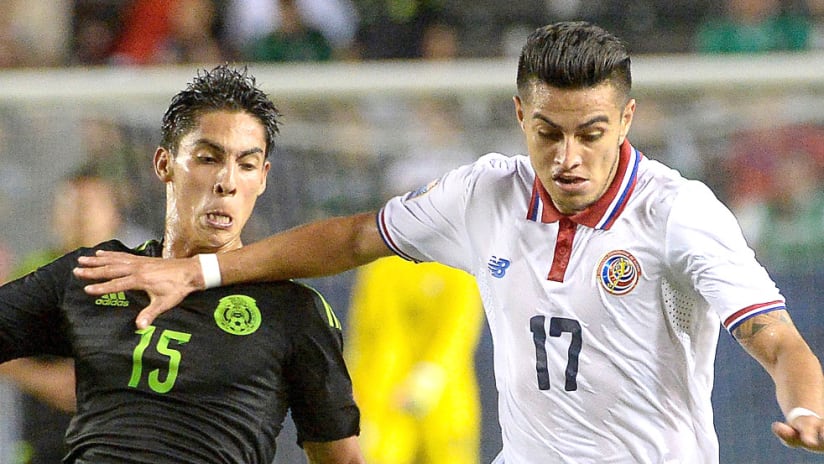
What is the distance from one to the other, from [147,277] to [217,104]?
47cm

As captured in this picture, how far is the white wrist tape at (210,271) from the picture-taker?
319cm

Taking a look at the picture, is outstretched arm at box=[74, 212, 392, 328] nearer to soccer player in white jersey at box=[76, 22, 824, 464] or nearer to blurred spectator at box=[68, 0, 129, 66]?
soccer player in white jersey at box=[76, 22, 824, 464]

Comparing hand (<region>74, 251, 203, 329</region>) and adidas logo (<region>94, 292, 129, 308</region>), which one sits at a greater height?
hand (<region>74, 251, 203, 329</region>)

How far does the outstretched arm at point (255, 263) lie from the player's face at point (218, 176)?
9 centimetres

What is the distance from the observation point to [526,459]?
309 centimetres

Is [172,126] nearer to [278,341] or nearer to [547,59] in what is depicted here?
[278,341]

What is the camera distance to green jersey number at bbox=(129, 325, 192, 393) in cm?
305

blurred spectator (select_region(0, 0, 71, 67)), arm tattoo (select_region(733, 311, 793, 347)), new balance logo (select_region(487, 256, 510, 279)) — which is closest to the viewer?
arm tattoo (select_region(733, 311, 793, 347))

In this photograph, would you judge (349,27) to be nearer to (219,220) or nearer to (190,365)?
(219,220)

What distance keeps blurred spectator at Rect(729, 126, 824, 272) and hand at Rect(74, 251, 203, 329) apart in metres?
2.75

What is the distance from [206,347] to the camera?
3.10 metres

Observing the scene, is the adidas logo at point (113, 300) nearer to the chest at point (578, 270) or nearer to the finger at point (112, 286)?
the finger at point (112, 286)

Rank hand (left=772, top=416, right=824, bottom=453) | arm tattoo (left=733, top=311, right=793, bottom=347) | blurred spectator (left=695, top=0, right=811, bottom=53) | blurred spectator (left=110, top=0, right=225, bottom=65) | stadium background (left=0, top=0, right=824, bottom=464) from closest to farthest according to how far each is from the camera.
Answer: hand (left=772, top=416, right=824, bottom=453) < arm tattoo (left=733, top=311, right=793, bottom=347) < stadium background (left=0, top=0, right=824, bottom=464) < blurred spectator (left=695, top=0, right=811, bottom=53) < blurred spectator (left=110, top=0, right=225, bottom=65)

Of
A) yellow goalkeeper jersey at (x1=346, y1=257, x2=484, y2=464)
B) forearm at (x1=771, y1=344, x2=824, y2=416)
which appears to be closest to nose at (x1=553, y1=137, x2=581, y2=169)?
forearm at (x1=771, y1=344, x2=824, y2=416)
